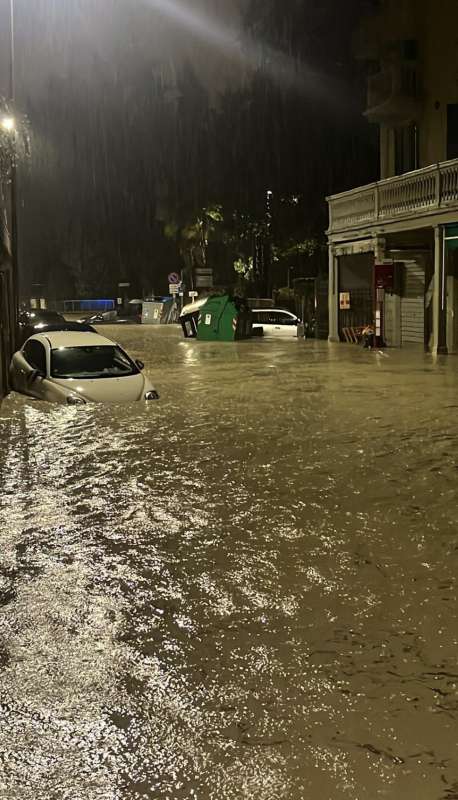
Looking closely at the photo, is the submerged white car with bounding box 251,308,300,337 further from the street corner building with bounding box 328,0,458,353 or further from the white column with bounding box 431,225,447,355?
the white column with bounding box 431,225,447,355

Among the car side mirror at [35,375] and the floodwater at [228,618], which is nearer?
the floodwater at [228,618]

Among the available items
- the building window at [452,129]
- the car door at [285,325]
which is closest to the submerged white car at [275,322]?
the car door at [285,325]

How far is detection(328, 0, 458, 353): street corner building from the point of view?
85.0 ft

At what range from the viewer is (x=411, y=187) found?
27.0 metres

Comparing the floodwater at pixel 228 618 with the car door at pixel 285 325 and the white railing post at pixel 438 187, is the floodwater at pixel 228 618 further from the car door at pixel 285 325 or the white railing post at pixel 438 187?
the car door at pixel 285 325

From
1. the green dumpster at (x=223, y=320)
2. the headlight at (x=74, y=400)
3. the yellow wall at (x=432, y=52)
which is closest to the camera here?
the headlight at (x=74, y=400)

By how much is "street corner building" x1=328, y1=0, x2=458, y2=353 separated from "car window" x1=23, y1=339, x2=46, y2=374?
41.4ft

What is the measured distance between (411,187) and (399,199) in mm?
852

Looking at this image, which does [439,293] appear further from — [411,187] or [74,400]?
[74,400]

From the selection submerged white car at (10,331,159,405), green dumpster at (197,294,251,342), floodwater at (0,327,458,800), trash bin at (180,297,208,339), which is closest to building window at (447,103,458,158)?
green dumpster at (197,294,251,342)

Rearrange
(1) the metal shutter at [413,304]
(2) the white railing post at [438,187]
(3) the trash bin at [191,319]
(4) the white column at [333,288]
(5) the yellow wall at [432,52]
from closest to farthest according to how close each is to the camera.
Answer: (2) the white railing post at [438,187] → (5) the yellow wall at [432,52] → (1) the metal shutter at [413,304] → (4) the white column at [333,288] → (3) the trash bin at [191,319]

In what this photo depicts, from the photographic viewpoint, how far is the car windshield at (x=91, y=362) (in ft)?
51.2

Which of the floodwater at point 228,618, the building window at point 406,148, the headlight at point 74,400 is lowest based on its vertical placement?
the floodwater at point 228,618

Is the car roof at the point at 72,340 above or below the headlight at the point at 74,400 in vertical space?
above
